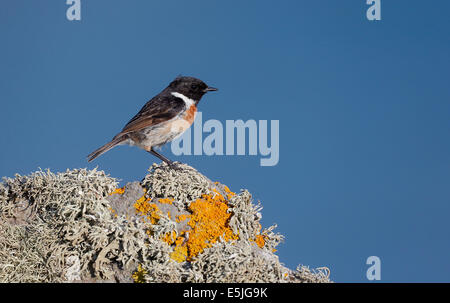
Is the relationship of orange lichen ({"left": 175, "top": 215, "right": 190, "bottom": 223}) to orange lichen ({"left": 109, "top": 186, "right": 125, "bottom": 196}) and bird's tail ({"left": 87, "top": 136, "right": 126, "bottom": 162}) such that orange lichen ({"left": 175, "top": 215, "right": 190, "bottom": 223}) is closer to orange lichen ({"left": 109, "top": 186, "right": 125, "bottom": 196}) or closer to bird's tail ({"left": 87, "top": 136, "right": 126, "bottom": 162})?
orange lichen ({"left": 109, "top": 186, "right": 125, "bottom": 196})

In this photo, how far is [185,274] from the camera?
517 centimetres

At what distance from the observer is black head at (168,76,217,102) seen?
27.3 ft

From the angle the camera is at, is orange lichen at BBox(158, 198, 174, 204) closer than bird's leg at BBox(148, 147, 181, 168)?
Yes

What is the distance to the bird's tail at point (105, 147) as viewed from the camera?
7590 millimetres

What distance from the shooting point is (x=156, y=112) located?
7934 mm

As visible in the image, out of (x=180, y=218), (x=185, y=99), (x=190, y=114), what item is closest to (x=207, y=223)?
(x=180, y=218)

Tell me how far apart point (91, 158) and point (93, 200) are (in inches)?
74.9

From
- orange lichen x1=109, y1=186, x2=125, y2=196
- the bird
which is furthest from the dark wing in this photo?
orange lichen x1=109, y1=186, x2=125, y2=196

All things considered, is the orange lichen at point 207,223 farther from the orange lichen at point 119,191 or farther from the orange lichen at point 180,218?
the orange lichen at point 119,191

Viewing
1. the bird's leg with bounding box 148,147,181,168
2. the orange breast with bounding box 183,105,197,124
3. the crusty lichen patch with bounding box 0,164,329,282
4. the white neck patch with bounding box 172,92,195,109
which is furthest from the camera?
the white neck patch with bounding box 172,92,195,109

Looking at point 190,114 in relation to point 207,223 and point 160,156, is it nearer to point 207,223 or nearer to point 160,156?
point 160,156

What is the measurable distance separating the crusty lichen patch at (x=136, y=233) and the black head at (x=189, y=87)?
2124 millimetres
